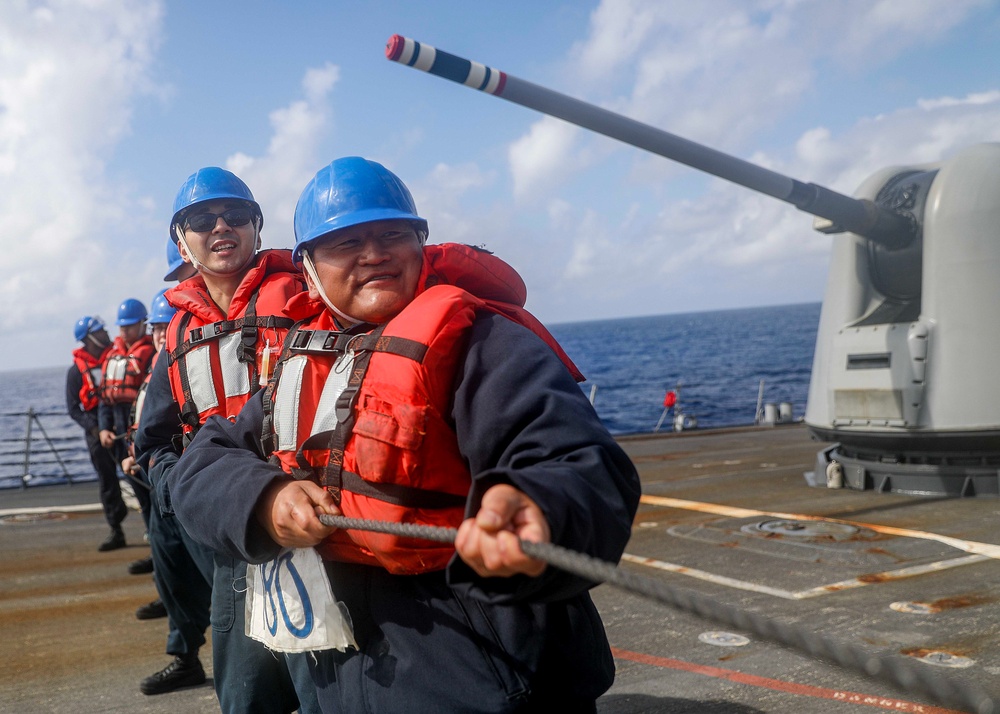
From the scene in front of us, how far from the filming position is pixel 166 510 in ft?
9.16

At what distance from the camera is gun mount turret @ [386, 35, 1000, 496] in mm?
7348

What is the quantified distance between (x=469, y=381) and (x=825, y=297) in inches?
311

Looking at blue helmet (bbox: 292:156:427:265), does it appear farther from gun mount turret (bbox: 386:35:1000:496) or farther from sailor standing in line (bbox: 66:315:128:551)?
sailor standing in line (bbox: 66:315:128:551)

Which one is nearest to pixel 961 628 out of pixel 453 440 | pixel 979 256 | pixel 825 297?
pixel 453 440

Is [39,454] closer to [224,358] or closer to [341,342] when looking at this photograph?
[224,358]

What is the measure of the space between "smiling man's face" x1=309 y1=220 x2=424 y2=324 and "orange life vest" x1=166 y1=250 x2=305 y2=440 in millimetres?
1114

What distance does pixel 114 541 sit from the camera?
782 cm

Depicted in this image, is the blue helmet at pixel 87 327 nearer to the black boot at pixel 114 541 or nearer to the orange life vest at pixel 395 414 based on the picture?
the black boot at pixel 114 541

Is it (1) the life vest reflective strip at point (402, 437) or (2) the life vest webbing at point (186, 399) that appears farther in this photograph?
(2) the life vest webbing at point (186, 399)

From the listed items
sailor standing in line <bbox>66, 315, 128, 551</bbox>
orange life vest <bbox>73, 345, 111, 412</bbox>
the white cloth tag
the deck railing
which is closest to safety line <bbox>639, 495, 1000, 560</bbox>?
the white cloth tag

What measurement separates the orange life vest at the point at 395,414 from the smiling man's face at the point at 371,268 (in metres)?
0.05

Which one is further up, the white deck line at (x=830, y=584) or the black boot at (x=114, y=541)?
the white deck line at (x=830, y=584)

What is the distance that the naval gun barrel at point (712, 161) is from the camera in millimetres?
6859

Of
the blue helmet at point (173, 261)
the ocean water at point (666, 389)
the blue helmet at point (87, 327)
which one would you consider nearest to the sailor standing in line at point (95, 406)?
the blue helmet at point (87, 327)
